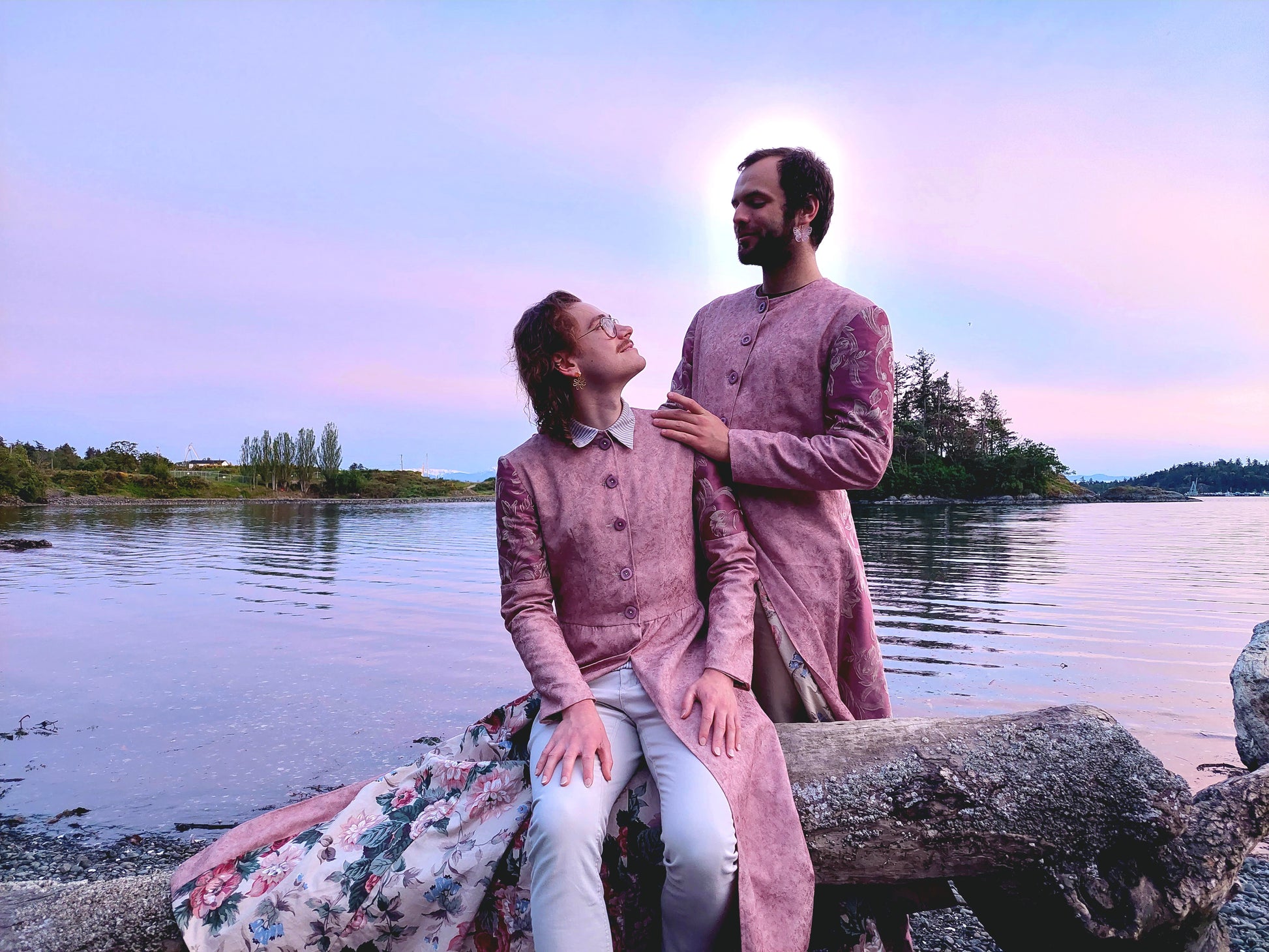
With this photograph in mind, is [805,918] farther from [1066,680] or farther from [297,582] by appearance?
[297,582]

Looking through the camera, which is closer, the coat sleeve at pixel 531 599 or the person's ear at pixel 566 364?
the coat sleeve at pixel 531 599

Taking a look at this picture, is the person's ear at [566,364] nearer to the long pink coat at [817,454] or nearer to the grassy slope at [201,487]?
the long pink coat at [817,454]

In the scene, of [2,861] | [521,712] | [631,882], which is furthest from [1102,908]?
[2,861]

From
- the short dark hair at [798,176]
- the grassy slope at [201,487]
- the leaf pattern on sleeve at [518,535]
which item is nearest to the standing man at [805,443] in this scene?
the short dark hair at [798,176]

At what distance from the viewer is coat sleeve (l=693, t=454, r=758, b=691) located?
2.41 m

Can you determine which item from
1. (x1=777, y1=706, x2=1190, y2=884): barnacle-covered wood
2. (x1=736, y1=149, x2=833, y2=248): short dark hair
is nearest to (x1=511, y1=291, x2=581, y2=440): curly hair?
(x1=736, y1=149, x2=833, y2=248): short dark hair

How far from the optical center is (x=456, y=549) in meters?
23.3

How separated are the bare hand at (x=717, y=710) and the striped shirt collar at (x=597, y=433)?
0.81 m

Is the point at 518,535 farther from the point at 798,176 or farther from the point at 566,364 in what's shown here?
the point at 798,176

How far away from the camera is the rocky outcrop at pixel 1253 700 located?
4.96m

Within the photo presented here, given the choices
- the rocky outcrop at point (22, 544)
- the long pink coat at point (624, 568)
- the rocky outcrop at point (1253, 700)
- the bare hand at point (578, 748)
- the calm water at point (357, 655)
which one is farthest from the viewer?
the rocky outcrop at point (22, 544)

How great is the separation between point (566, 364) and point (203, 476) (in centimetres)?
7745

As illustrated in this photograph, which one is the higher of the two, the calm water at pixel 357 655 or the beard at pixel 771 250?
the beard at pixel 771 250

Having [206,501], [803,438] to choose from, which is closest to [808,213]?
[803,438]
